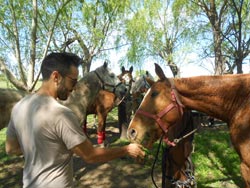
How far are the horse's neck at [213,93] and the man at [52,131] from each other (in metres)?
1.30

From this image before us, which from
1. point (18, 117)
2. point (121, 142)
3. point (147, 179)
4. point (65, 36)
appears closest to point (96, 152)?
point (18, 117)

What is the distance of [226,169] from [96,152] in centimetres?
534

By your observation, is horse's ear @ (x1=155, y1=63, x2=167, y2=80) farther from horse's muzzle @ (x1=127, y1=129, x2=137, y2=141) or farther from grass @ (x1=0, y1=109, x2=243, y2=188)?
grass @ (x1=0, y1=109, x2=243, y2=188)

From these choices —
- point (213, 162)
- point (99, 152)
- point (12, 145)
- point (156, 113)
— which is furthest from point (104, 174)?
point (99, 152)

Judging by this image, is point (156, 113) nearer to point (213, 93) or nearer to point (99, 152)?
point (213, 93)

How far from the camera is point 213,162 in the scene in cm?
733

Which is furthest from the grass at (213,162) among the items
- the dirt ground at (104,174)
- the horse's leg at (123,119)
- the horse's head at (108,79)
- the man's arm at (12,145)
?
the man's arm at (12,145)

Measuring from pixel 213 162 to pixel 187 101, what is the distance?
15.2 feet

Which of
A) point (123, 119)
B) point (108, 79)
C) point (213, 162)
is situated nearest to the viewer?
point (108, 79)

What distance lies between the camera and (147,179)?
6.43 m

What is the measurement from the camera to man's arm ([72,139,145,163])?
218cm

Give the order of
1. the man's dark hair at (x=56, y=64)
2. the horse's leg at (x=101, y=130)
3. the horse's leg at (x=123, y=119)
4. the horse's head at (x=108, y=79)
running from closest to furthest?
the man's dark hair at (x=56, y=64) < the horse's head at (x=108, y=79) < the horse's leg at (x=101, y=130) < the horse's leg at (x=123, y=119)

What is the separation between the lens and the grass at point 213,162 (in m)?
6.01

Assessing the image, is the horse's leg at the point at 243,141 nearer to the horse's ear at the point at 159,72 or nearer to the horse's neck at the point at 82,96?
the horse's ear at the point at 159,72
